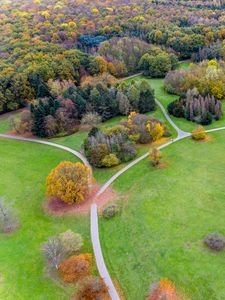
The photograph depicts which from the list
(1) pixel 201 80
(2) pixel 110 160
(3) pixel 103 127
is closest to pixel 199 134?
(2) pixel 110 160

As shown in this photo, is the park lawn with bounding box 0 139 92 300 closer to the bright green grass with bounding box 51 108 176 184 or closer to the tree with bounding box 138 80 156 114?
the bright green grass with bounding box 51 108 176 184

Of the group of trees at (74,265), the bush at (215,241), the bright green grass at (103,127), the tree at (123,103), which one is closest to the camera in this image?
the group of trees at (74,265)

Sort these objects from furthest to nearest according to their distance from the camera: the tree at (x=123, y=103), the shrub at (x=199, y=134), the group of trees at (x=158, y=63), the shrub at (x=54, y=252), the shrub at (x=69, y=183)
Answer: the group of trees at (x=158, y=63)
the tree at (x=123, y=103)
the shrub at (x=199, y=134)
the shrub at (x=69, y=183)
the shrub at (x=54, y=252)

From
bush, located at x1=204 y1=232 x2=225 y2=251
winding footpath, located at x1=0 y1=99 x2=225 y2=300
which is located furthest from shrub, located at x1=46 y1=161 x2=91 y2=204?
bush, located at x1=204 y1=232 x2=225 y2=251

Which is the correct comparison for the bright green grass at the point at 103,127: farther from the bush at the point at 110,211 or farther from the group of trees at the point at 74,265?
the group of trees at the point at 74,265

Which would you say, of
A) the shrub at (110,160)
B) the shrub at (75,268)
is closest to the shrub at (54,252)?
the shrub at (75,268)

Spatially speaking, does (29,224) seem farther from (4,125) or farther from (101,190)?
(4,125)
